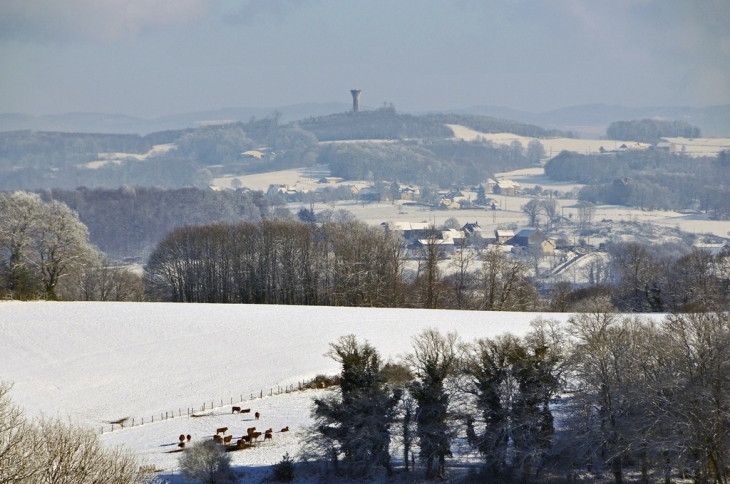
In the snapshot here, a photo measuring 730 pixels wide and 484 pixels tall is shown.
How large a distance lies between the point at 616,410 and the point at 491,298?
3559cm

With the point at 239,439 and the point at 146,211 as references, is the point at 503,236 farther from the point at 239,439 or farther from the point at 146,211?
the point at 239,439

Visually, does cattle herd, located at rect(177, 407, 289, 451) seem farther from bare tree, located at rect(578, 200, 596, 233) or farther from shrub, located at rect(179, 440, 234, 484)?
bare tree, located at rect(578, 200, 596, 233)

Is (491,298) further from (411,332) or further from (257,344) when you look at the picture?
(257,344)

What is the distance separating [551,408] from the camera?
34.8 metres

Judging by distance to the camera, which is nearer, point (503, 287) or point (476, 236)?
point (503, 287)

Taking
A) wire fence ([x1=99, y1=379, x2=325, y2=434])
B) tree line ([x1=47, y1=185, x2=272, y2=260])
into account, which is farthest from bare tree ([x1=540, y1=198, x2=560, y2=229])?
wire fence ([x1=99, y1=379, x2=325, y2=434])

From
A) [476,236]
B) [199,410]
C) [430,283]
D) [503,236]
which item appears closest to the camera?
[199,410]

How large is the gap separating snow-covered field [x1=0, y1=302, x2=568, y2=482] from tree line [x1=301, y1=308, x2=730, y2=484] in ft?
12.4

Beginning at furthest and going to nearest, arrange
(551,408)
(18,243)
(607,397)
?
→ (18,243)
(551,408)
(607,397)

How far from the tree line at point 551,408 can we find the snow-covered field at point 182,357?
149 inches

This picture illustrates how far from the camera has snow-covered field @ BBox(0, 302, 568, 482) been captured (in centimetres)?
3747

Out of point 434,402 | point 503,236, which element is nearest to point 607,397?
point 434,402

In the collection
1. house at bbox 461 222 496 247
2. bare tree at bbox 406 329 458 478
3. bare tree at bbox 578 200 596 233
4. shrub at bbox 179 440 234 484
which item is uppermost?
bare tree at bbox 406 329 458 478

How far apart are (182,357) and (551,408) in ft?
63.9
